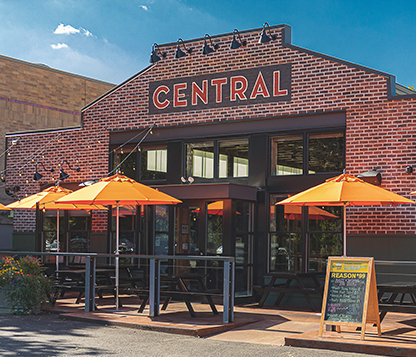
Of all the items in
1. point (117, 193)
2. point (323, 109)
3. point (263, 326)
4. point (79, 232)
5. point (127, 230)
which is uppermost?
point (323, 109)

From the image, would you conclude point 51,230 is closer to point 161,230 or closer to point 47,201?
point 47,201

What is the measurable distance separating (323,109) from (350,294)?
18.4 ft

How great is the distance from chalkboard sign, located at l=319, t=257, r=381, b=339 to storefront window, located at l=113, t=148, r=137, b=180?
8.06 meters

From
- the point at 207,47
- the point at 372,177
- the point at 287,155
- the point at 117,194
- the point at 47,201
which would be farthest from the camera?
the point at 207,47

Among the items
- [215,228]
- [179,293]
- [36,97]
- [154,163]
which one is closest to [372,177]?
[215,228]

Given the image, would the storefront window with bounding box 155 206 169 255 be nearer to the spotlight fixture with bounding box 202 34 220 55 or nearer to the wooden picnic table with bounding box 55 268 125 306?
the wooden picnic table with bounding box 55 268 125 306

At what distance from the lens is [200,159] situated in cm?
1458

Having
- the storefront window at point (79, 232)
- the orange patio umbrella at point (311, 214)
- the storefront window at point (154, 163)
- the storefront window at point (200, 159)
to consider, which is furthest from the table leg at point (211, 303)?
the storefront window at point (79, 232)

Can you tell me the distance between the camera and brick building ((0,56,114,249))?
74.8ft

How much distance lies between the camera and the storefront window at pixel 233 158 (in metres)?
14.0

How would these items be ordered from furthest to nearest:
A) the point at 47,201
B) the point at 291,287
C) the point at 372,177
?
the point at 47,201 < the point at 291,287 < the point at 372,177

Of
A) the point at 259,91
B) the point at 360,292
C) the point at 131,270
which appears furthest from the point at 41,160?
the point at 360,292

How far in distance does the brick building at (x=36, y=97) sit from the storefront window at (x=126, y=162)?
6867 mm

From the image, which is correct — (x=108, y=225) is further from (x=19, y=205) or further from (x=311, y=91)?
(x=311, y=91)
